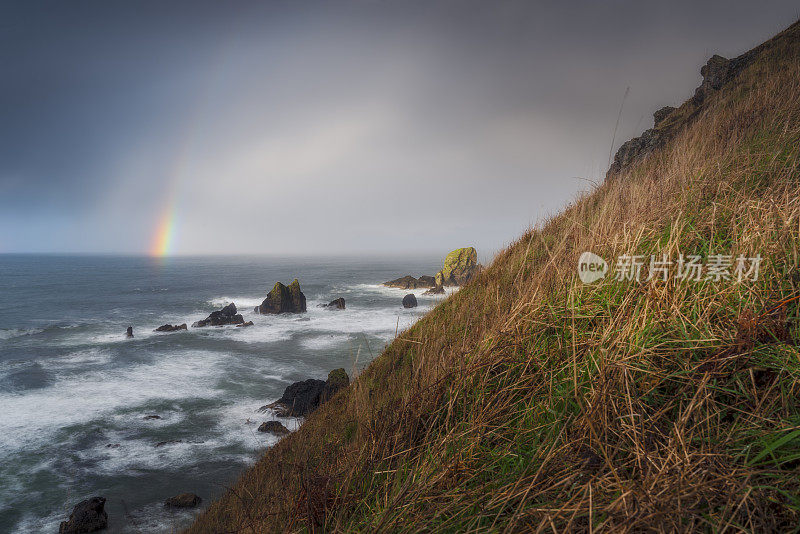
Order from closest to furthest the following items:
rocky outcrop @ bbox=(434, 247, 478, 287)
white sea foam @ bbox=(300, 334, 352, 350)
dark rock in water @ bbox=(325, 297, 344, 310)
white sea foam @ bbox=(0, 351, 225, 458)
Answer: white sea foam @ bbox=(0, 351, 225, 458) → white sea foam @ bbox=(300, 334, 352, 350) → dark rock in water @ bbox=(325, 297, 344, 310) → rocky outcrop @ bbox=(434, 247, 478, 287)

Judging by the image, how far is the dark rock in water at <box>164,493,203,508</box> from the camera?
11883 millimetres

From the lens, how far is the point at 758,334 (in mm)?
1927

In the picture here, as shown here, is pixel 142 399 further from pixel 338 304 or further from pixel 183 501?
pixel 338 304

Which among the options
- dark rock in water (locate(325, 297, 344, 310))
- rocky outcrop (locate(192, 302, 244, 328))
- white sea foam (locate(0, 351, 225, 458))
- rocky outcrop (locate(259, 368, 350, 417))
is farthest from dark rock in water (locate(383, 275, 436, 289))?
rocky outcrop (locate(259, 368, 350, 417))

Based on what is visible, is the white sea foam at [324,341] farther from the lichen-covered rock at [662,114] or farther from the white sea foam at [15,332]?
the white sea foam at [15,332]

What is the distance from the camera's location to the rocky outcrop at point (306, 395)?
54.6ft

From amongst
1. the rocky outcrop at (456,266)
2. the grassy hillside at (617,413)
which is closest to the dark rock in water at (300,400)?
the grassy hillside at (617,413)

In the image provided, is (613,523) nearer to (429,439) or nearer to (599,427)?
(599,427)

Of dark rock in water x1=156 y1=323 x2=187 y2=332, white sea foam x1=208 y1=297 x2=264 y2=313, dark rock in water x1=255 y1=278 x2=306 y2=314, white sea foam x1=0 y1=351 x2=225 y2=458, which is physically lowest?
white sea foam x1=0 y1=351 x2=225 y2=458

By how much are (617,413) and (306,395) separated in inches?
715

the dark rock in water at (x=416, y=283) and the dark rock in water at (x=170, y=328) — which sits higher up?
the dark rock in water at (x=416, y=283)

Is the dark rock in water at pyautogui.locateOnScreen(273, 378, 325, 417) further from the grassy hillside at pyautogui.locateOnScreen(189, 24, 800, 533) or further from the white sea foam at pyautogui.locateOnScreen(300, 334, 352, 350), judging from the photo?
the grassy hillside at pyautogui.locateOnScreen(189, 24, 800, 533)

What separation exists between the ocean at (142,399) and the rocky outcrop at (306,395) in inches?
29.6

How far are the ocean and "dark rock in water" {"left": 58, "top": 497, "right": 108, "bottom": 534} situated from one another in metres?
0.42
